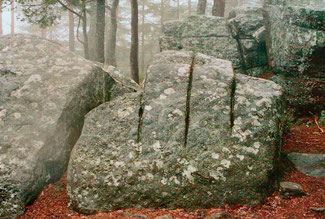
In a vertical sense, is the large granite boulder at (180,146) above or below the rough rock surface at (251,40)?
below

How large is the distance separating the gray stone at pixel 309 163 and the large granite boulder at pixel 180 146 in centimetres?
92

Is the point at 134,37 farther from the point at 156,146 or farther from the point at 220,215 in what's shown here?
the point at 220,215

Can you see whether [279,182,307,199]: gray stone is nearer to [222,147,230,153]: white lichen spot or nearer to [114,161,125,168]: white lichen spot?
[222,147,230,153]: white lichen spot

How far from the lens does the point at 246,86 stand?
5383 millimetres

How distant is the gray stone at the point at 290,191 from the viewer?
4.51 m

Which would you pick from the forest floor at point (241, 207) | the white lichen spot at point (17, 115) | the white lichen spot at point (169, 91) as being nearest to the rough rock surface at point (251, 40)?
the forest floor at point (241, 207)

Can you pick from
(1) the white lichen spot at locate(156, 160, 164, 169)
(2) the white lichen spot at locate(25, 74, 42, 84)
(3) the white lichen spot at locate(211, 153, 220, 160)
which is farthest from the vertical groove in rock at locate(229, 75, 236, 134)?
(2) the white lichen spot at locate(25, 74, 42, 84)

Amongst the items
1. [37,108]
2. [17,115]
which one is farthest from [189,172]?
[17,115]

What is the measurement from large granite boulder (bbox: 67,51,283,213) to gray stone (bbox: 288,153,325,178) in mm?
921

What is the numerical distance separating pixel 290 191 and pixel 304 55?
4.51 metres

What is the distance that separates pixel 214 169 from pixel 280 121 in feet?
5.37

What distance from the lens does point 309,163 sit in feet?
17.4

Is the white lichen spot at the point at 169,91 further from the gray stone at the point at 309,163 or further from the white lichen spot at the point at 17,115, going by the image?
the white lichen spot at the point at 17,115

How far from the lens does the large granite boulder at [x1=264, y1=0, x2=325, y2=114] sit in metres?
7.42
